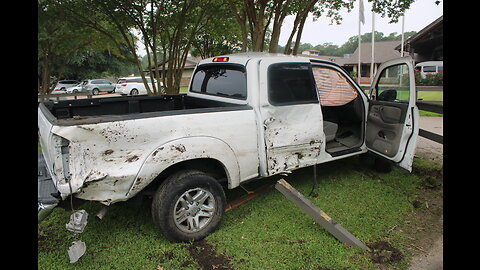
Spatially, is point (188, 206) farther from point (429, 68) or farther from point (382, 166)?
point (429, 68)

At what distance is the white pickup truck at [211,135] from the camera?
2.64 m

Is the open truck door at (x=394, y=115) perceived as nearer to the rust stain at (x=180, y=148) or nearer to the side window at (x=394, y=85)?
the side window at (x=394, y=85)

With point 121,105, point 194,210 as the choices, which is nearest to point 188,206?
point 194,210

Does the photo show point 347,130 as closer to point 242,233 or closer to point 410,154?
point 410,154

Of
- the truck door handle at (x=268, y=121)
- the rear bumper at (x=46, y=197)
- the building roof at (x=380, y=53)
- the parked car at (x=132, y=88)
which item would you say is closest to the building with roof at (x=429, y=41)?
the truck door handle at (x=268, y=121)

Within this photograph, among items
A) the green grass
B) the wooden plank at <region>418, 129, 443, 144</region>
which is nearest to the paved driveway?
the wooden plank at <region>418, 129, 443, 144</region>

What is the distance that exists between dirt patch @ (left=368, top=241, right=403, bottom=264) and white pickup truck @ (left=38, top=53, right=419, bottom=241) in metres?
1.21

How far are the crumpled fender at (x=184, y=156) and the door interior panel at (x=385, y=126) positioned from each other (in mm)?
2238

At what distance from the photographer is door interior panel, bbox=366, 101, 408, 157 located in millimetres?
4109

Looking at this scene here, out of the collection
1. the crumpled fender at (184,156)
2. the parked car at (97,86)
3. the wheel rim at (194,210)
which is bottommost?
the wheel rim at (194,210)

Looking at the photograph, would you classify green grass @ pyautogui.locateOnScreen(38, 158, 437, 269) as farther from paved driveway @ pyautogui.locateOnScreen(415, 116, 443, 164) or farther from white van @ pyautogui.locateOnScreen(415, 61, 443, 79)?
white van @ pyautogui.locateOnScreen(415, 61, 443, 79)

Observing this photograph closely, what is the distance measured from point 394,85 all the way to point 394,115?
52 centimetres
